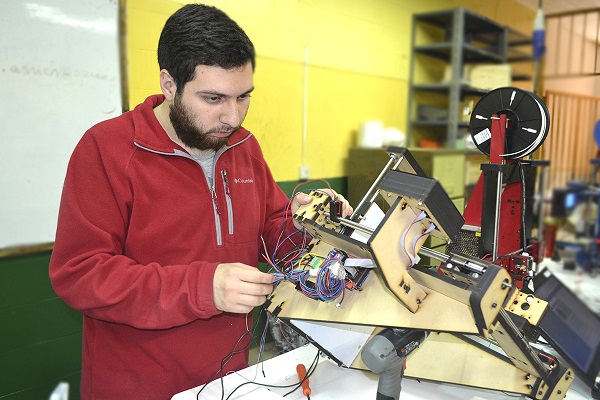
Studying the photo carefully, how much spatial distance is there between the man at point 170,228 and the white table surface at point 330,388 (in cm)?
11

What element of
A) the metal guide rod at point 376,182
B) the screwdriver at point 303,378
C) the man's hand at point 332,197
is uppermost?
the metal guide rod at point 376,182

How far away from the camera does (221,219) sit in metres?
1.19

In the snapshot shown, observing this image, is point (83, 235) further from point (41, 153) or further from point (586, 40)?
point (586, 40)

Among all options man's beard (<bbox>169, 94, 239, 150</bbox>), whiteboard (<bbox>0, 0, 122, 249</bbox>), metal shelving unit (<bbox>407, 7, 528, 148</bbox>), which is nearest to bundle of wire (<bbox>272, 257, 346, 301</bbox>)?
man's beard (<bbox>169, 94, 239, 150</bbox>)

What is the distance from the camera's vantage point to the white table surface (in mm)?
1026

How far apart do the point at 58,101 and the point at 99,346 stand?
3.17 ft

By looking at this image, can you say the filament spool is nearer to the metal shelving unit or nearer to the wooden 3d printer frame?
the metal shelving unit

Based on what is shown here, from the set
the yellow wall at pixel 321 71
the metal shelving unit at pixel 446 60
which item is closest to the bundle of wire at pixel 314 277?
the metal shelving unit at pixel 446 60

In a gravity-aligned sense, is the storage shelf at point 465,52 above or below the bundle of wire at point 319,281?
above

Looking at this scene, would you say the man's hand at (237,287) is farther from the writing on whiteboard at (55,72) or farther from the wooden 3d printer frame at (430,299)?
the writing on whiteboard at (55,72)

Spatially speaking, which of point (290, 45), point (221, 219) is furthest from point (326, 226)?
point (290, 45)

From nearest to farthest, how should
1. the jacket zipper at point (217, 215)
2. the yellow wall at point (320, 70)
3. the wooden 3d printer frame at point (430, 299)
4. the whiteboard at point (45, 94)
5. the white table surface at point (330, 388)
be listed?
the wooden 3d printer frame at point (430, 299) < the white table surface at point (330, 388) < the jacket zipper at point (217, 215) < the whiteboard at point (45, 94) < the yellow wall at point (320, 70)

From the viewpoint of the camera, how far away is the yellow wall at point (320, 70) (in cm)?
181

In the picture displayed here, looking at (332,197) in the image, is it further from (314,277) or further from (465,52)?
(465,52)
